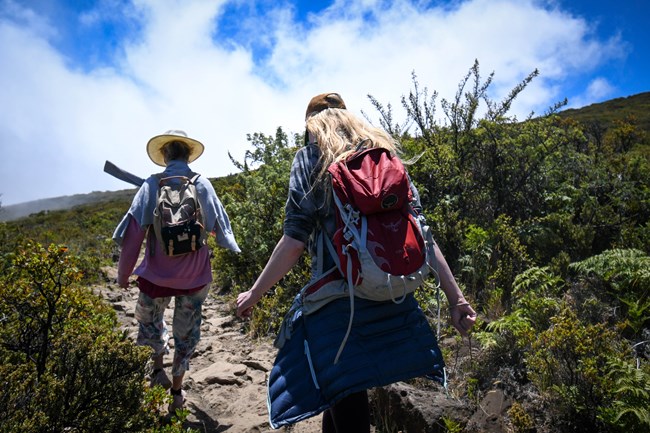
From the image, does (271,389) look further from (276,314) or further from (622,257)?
(622,257)

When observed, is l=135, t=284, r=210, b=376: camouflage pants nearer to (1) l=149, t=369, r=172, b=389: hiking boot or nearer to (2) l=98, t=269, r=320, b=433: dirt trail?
(1) l=149, t=369, r=172, b=389: hiking boot

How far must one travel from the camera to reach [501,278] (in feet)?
16.0

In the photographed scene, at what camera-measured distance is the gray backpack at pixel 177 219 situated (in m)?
2.97

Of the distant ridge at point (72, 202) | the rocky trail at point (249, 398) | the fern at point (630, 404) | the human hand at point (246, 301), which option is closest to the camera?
the human hand at point (246, 301)

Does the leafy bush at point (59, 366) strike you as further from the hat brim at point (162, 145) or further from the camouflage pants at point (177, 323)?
the hat brim at point (162, 145)

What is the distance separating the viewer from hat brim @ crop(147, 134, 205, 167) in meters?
3.36

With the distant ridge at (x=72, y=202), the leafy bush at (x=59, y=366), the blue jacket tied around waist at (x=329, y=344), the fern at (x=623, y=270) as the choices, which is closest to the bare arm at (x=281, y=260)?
the blue jacket tied around waist at (x=329, y=344)

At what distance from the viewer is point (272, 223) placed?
261 inches

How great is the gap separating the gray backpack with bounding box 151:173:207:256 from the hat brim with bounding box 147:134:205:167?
1.34 ft

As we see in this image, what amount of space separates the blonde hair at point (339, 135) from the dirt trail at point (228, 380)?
7.07 ft

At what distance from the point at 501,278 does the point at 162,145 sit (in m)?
3.72

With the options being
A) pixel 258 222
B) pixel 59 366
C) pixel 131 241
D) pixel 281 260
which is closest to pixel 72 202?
pixel 258 222

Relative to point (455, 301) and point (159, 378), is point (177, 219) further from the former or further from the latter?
point (455, 301)

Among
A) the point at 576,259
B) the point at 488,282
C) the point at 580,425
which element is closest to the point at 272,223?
the point at 488,282
